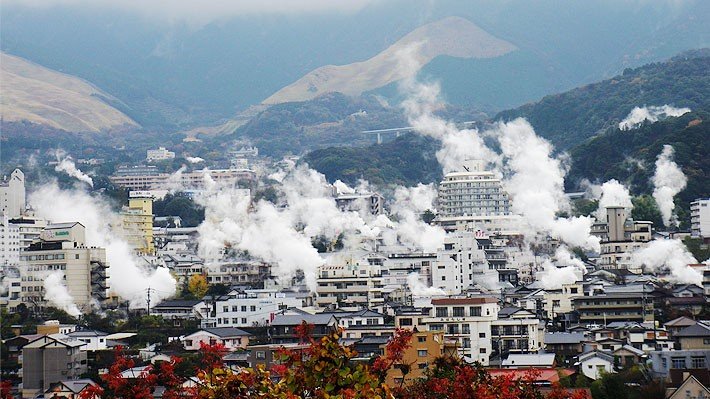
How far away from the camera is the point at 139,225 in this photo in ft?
222

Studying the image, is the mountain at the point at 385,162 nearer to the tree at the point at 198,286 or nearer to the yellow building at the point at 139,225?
the yellow building at the point at 139,225

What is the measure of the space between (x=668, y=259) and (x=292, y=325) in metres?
18.1

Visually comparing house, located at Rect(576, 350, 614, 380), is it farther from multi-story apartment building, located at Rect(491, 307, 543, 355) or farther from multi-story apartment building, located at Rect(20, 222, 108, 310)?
multi-story apartment building, located at Rect(20, 222, 108, 310)

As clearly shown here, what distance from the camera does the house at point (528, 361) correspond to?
33500mm

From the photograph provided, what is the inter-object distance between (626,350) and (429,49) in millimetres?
150047

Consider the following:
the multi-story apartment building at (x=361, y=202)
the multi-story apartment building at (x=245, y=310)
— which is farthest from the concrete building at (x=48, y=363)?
the multi-story apartment building at (x=361, y=202)

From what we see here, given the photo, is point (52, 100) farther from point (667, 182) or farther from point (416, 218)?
point (667, 182)

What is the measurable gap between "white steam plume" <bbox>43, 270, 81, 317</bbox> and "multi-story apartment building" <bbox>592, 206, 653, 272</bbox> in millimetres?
18338

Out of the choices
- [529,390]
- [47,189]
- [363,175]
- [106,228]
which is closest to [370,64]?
[363,175]

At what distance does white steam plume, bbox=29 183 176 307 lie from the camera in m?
52.6

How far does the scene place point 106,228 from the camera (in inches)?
2571

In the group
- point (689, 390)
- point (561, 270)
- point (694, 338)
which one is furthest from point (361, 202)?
point (689, 390)

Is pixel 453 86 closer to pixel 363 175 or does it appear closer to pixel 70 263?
pixel 363 175

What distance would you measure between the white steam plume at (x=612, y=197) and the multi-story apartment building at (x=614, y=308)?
18.9m
